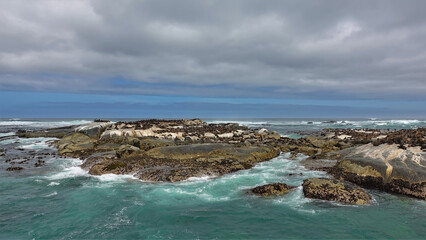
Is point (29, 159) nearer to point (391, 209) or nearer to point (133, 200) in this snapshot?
point (133, 200)

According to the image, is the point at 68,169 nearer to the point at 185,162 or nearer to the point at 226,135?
the point at 185,162

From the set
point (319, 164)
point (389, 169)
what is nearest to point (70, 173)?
point (319, 164)

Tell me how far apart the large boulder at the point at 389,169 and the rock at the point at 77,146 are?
26.7 meters

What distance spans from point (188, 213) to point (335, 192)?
8.04m

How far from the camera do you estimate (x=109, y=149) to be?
2983 cm

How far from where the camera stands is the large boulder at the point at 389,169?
47.2 ft

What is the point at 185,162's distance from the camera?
2219 cm

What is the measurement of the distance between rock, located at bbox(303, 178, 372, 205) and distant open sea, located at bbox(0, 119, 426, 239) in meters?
0.48

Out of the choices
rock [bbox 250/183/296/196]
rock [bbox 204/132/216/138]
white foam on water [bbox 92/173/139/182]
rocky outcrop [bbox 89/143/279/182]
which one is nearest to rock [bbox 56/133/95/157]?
rocky outcrop [bbox 89/143/279/182]

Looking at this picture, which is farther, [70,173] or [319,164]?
[319,164]

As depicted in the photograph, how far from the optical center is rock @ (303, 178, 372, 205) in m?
13.4

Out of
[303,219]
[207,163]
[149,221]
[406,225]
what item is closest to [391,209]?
[406,225]

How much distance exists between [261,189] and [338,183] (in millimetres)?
4388

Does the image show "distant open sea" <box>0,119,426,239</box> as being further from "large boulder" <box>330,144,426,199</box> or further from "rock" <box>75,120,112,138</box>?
"rock" <box>75,120,112,138</box>
